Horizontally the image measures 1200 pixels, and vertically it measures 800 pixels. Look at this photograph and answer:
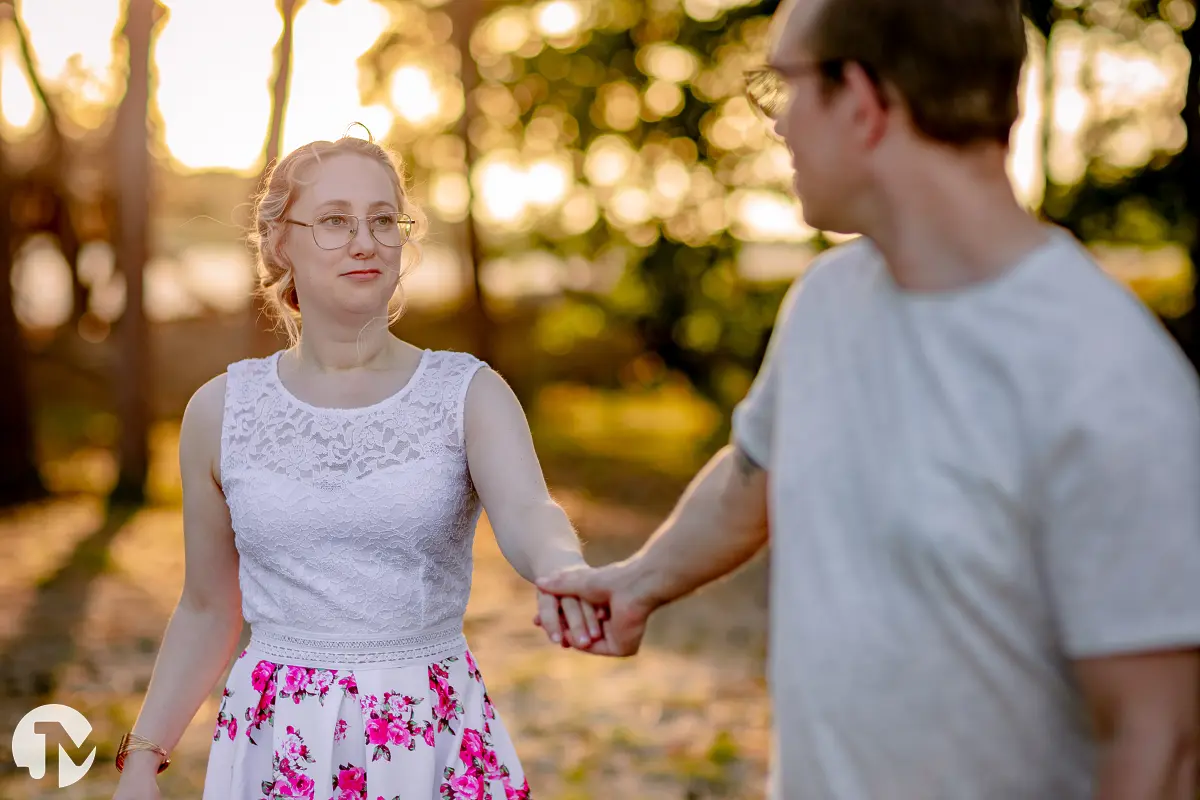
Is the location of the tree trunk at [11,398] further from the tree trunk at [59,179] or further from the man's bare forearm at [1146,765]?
the man's bare forearm at [1146,765]

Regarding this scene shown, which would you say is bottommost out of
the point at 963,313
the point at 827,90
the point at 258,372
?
the point at 258,372

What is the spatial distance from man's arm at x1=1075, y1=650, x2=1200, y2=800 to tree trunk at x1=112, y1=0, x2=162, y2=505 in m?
13.0

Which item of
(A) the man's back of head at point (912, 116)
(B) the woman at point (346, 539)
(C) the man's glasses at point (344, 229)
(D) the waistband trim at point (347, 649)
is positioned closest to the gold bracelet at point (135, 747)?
(B) the woman at point (346, 539)

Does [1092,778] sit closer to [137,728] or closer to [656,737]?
[137,728]

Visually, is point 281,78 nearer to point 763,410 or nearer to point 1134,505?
point 763,410

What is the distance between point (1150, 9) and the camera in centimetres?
1255

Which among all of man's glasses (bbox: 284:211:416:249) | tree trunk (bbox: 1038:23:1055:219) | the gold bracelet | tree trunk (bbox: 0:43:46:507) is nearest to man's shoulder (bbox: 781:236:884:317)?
man's glasses (bbox: 284:211:416:249)

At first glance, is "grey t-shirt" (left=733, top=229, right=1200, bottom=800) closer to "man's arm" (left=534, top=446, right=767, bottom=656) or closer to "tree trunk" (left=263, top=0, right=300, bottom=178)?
"man's arm" (left=534, top=446, right=767, bottom=656)

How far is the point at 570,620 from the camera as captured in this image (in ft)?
7.88

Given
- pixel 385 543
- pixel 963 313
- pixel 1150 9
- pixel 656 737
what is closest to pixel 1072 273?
pixel 963 313

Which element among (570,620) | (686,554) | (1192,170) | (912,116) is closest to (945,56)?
(912,116)

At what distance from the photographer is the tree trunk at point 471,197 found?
18672 mm

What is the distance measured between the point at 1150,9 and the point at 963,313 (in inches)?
498

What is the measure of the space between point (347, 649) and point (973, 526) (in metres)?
1.46
